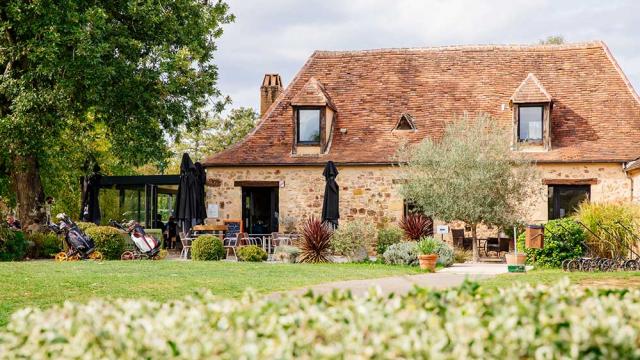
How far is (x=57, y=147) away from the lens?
24562 mm

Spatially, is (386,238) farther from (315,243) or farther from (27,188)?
(27,188)

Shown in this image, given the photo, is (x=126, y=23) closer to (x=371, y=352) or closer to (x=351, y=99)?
(x=351, y=99)

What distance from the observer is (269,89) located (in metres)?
29.1

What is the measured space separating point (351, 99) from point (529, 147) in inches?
229

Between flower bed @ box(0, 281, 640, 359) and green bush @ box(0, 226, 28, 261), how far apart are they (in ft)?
51.1

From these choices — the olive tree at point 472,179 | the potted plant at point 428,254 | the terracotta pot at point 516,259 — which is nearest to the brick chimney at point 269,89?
the olive tree at point 472,179

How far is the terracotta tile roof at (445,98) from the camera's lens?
80.0 feet

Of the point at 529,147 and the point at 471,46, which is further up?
the point at 471,46

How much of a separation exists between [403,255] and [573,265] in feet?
12.9

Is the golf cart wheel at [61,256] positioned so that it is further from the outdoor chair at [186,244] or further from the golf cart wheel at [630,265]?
the golf cart wheel at [630,265]

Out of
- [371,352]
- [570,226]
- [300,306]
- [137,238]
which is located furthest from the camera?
[137,238]

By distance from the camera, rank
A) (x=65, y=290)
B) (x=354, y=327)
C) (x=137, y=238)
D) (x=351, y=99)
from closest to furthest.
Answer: (x=354, y=327)
(x=65, y=290)
(x=137, y=238)
(x=351, y=99)

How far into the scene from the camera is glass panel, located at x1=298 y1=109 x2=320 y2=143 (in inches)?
1000

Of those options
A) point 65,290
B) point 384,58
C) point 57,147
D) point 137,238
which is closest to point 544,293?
point 65,290
